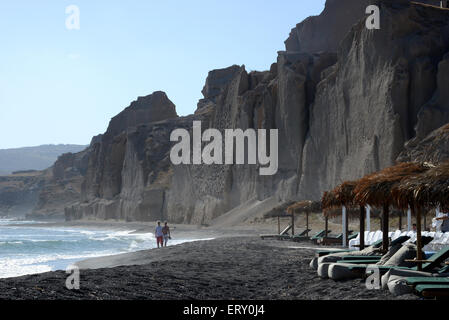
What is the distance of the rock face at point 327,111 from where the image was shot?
30.3m

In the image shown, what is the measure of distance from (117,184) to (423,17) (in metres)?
57.0

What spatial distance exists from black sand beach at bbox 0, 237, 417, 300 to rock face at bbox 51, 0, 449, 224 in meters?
16.3

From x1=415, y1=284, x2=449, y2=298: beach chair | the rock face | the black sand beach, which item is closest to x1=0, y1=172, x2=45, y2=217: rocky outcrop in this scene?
the rock face

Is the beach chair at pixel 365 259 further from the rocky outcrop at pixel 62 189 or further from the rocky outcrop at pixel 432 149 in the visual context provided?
the rocky outcrop at pixel 62 189

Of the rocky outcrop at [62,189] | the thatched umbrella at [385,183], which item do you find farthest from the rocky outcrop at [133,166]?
the thatched umbrella at [385,183]

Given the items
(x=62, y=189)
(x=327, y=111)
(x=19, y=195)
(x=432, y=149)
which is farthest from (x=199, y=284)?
(x=19, y=195)

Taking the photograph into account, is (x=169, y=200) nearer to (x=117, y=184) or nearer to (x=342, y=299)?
(x=117, y=184)

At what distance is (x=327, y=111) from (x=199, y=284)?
27.0 metres

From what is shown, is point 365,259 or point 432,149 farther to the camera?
point 432,149

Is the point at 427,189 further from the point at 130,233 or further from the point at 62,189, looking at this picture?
the point at 62,189

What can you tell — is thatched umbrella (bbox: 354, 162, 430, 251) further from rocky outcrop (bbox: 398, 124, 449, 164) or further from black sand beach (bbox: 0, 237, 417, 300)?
rocky outcrop (bbox: 398, 124, 449, 164)

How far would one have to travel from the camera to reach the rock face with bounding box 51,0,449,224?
3027cm

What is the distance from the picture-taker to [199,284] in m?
10.9
